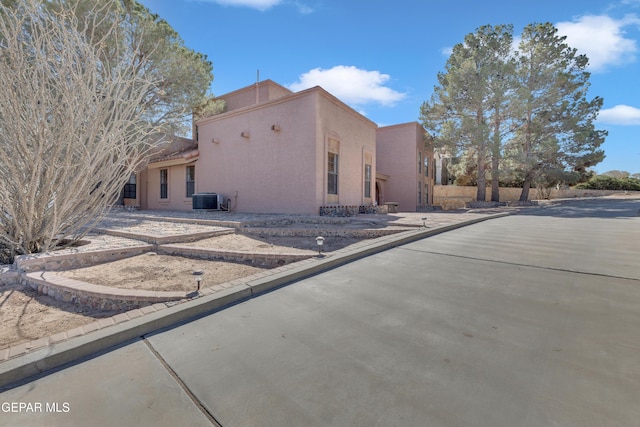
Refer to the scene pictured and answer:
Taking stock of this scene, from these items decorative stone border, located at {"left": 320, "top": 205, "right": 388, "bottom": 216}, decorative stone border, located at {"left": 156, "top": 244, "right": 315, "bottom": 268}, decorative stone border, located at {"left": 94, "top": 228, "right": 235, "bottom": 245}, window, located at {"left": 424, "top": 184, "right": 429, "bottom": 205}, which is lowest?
decorative stone border, located at {"left": 156, "top": 244, "right": 315, "bottom": 268}

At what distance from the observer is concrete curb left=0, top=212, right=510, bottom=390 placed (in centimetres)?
199

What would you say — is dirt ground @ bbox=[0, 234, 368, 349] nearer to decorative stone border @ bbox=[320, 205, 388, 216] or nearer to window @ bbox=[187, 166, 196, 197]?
decorative stone border @ bbox=[320, 205, 388, 216]

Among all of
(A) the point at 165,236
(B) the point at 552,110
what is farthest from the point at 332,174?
(B) the point at 552,110

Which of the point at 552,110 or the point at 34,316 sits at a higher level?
the point at 552,110

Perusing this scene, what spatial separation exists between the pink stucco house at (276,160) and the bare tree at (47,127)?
686cm

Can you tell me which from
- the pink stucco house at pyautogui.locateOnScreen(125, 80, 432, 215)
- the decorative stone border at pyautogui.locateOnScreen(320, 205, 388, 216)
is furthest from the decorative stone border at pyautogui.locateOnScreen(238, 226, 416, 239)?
the decorative stone border at pyautogui.locateOnScreen(320, 205, 388, 216)

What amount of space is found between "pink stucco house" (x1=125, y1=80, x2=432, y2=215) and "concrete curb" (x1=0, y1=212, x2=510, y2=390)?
23.2ft

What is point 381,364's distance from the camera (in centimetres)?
198

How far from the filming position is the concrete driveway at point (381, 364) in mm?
1562

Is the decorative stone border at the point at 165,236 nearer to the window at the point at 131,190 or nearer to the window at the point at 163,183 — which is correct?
the window at the point at 163,183

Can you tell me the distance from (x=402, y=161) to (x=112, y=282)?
62.8 feet

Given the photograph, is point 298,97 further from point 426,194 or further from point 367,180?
point 426,194

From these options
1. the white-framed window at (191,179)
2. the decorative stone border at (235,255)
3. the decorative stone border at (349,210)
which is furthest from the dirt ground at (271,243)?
the white-framed window at (191,179)

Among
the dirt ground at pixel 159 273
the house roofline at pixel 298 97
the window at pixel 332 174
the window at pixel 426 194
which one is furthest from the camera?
the window at pixel 426 194
